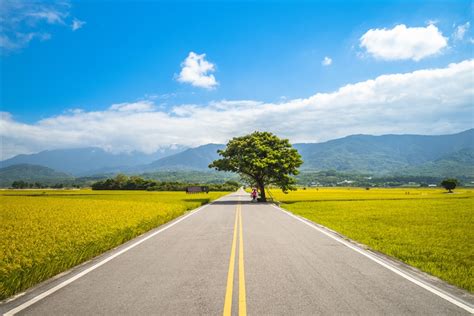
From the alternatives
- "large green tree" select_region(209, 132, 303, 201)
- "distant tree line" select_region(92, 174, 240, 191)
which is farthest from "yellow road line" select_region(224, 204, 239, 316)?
"distant tree line" select_region(92, 174, 240, 191)

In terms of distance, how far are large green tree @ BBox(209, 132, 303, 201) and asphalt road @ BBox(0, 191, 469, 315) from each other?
2952 cm

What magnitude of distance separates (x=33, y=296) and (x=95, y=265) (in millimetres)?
2360

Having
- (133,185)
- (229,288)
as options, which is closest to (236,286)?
(229,288)

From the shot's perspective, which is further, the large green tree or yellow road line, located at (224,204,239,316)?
the large green tree

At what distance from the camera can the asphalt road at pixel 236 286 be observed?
208 inches

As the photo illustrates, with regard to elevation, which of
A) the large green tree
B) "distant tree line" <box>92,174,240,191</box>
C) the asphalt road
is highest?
the large green tree

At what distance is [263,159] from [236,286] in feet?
110

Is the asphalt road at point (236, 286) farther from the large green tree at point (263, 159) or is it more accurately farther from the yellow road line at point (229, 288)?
the large green tree at point (263, 159)

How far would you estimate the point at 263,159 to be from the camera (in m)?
39.8

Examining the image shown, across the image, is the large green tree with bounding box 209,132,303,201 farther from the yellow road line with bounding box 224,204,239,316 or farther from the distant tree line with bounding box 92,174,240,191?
the distant tree line with bounding box 92,174,240,191

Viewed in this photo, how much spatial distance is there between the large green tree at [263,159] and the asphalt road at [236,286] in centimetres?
2952

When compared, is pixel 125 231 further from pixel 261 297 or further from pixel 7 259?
pixel 261 297

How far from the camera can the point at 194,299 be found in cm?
565

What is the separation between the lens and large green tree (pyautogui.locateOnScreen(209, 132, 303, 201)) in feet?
132
